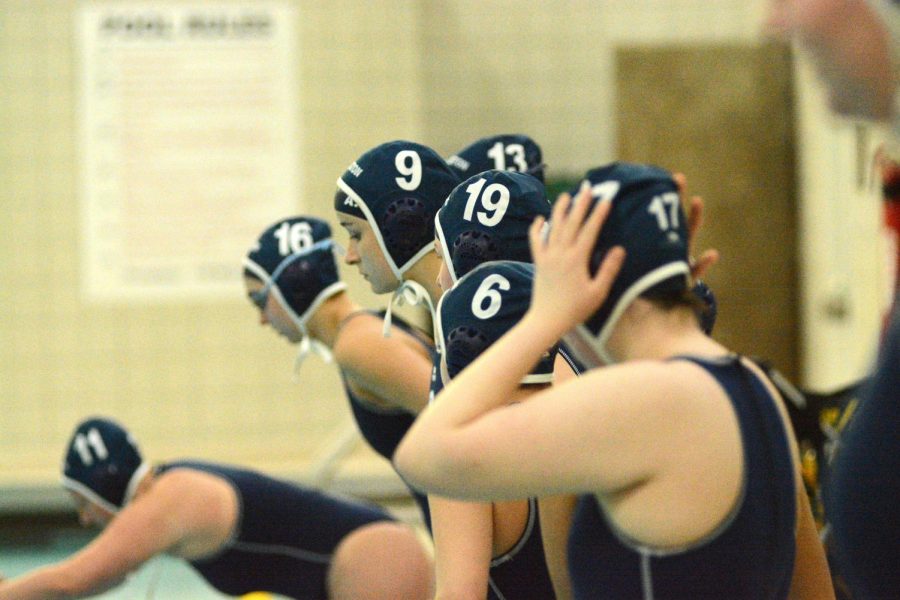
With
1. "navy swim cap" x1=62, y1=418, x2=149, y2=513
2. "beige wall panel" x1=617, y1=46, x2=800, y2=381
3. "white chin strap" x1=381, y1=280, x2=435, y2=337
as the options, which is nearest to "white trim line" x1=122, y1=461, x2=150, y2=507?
"navy swim cap" x1=62, y1=418, x2=149, y2=513

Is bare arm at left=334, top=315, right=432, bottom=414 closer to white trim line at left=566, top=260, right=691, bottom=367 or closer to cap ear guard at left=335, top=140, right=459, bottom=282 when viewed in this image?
cap ear guard at left=335, top=140, right=459, bottom=282

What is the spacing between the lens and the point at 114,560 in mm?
3717

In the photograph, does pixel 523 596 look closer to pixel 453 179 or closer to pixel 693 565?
pixel 693 565

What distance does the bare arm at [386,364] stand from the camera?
3.40 m

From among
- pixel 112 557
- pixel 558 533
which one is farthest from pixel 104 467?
pixel 558 533

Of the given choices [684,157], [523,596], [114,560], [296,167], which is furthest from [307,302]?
[684,157]

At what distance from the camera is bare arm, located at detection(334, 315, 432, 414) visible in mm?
3402

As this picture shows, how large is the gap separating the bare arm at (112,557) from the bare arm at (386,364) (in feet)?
2.55

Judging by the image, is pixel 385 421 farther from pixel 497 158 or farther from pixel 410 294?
pixel 497 158

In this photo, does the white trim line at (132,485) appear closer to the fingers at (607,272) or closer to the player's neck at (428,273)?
the player's neck at (428,273)

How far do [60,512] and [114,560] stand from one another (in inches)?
188

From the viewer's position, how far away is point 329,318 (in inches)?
160

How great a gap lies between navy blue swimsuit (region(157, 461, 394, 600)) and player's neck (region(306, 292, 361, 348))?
0.53 m

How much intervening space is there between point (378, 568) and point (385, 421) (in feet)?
2.03
